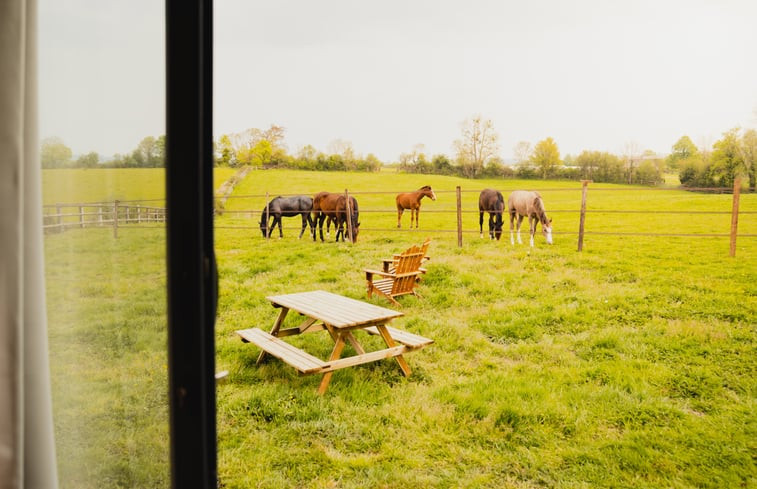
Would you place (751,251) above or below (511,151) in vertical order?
below

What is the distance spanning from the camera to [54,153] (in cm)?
89

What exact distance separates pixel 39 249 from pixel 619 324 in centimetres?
585

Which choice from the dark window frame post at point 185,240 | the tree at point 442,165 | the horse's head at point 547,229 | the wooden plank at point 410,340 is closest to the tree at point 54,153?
the dark window frame post at point 185,240

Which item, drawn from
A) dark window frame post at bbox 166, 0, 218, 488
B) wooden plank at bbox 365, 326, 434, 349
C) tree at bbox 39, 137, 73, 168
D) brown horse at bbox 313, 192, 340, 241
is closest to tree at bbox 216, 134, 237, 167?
brown horse at bbox 313, 192, 340, 241

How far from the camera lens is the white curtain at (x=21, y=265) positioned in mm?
776

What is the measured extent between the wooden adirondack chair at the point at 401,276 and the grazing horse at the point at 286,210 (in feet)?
16.6

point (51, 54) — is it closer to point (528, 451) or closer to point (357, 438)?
point (357, 438)

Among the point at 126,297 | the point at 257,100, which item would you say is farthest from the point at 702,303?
the point at 257,100

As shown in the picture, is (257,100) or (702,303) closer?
(702,303)

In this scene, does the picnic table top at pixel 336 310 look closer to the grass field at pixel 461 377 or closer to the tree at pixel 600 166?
the grass field at pixel 461 377

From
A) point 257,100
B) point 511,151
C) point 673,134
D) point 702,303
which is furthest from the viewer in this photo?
point 257,100

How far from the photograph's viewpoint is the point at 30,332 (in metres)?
0.85

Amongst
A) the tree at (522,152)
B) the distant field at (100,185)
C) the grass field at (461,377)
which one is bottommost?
the grass field at (461,377)

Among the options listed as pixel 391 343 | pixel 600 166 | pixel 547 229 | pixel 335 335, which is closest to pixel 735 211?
pixel 547 229
